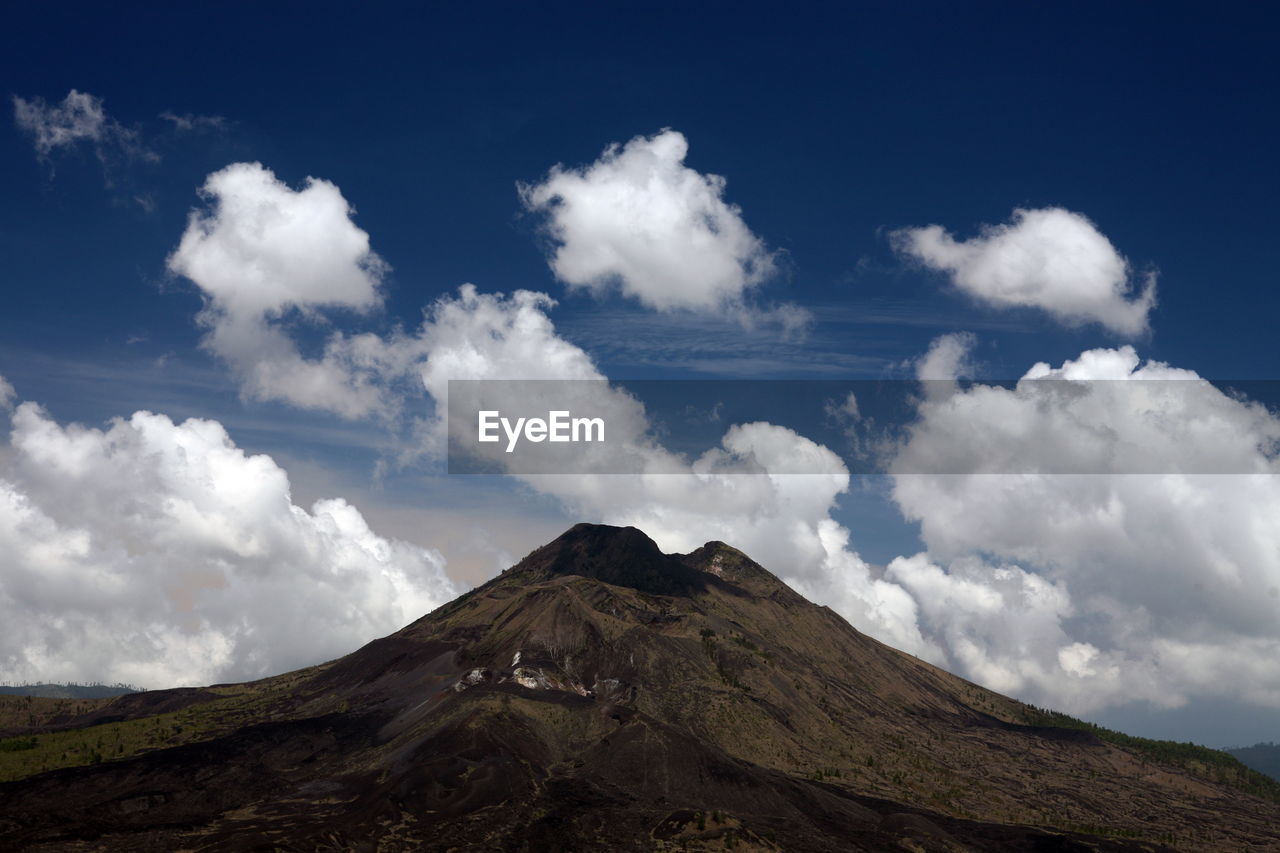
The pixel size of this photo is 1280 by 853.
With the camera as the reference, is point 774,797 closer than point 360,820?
No

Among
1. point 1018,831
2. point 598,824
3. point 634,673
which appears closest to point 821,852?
point 598,824

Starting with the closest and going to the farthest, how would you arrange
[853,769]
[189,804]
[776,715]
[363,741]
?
[189,804] → [363,741] → [853,769] → [776,715]

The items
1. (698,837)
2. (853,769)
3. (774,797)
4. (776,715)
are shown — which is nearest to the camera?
(698,837)

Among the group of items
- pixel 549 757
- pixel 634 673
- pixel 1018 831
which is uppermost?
pixel 634 673

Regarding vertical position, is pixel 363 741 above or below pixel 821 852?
above

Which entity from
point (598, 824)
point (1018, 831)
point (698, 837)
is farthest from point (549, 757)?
point (1018, 831)

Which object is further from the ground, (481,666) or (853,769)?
(481,666)

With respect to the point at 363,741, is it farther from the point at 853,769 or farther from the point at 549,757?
the point at 853,769

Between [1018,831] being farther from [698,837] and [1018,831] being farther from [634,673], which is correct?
[634,673]

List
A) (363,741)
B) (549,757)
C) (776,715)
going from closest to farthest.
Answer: (549,757)
(363,741)
(776,715)
